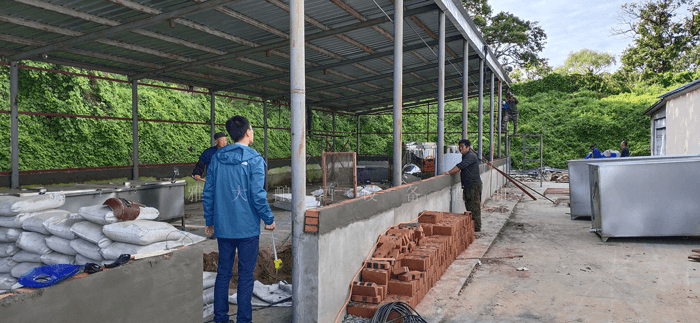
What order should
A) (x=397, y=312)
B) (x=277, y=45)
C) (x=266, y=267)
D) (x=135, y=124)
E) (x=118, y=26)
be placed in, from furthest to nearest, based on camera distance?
(x=135, y=124), (x=277, y=45), (x=118, y=26), (x=266, y=267), (x=397, y=312)

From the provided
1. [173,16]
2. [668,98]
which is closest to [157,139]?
[173,16]

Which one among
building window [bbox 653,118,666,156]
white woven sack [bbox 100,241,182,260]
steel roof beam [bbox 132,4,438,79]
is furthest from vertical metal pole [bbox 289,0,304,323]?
building window [bbox 653,118,666,156]

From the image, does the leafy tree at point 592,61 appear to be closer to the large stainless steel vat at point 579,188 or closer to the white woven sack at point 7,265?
the large stainless steel vat at point 579,188

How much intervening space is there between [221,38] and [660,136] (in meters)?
18.5

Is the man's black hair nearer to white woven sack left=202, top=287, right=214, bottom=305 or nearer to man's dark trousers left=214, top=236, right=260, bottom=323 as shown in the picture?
man's dark trousers left=214, top=236, right=260, bottom=323

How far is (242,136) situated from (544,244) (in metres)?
5.98

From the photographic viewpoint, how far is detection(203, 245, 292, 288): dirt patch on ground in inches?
Result: 211

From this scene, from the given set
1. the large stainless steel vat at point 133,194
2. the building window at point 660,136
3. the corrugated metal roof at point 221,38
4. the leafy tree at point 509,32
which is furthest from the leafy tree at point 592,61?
the large stainless steel vat at point 133,194

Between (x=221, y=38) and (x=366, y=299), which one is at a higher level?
(x=221, y=38)

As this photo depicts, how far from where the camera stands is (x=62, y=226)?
152 inches

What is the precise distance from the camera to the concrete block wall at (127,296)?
2074 mm

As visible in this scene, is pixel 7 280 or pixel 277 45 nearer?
pixel 7 280

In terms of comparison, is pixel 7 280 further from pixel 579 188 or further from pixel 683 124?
pixel 683 124

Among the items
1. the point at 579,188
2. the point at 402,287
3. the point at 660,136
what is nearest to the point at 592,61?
the point at 660,136
